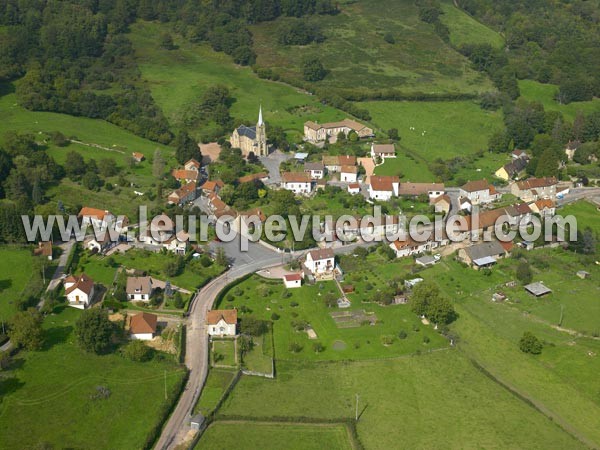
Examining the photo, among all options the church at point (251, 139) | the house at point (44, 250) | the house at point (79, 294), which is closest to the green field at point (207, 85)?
the church at point (251, 139)

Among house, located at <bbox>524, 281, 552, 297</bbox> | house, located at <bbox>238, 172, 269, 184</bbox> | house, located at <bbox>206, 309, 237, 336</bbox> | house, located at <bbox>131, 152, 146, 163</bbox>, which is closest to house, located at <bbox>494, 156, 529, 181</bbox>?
house, located at <bbox>524, 281, 552, 297</bbox>

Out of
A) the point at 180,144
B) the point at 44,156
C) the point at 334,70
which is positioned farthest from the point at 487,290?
the point at 334,70

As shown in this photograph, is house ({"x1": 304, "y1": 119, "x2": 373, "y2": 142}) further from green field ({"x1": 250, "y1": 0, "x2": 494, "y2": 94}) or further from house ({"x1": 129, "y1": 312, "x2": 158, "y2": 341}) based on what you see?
house ({"x1": 129, "y1": 312, "x2": 158, "y2": 341})

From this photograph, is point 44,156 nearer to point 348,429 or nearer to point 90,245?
point 90,245

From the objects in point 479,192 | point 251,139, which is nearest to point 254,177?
point 251,139

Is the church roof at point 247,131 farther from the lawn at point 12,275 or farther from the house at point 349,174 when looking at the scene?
the lawn at point 12,275

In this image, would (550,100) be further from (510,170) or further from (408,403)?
(408,403)
